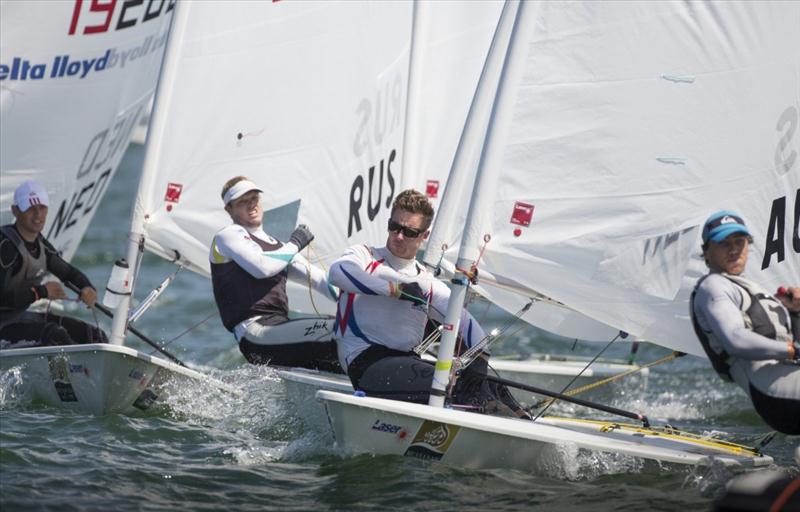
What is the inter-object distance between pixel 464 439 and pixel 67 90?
158 inches

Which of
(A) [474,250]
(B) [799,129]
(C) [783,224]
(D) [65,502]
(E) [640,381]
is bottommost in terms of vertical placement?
(D) [65,502]

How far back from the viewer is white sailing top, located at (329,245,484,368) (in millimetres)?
5164

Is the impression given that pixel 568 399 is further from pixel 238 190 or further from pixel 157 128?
pixel 157 128

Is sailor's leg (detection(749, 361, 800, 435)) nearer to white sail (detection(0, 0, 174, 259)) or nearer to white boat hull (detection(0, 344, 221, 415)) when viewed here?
white boat hull (detection(0, 344, 221, 415))

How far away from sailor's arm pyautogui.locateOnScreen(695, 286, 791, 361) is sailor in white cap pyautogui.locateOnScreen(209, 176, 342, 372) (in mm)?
2265

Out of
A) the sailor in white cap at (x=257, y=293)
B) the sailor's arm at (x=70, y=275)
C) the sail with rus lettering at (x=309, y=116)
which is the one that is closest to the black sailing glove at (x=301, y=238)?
the sailor in white cap at (x=257, y=293)

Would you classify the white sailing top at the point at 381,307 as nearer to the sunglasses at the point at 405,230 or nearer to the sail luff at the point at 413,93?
the sunglasses at the point at 405,230

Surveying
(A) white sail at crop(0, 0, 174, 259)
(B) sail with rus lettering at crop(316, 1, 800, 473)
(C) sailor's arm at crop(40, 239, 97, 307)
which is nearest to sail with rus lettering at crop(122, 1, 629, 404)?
(C) sailor's arm at crop(40, 239, 97, 307)

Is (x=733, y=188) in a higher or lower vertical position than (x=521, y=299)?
higher

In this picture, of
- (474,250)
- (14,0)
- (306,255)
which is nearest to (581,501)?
(474,250)

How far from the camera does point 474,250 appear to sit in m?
5.11

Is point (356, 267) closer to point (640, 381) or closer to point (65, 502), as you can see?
point (65, 502)

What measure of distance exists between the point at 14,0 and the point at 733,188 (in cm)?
442

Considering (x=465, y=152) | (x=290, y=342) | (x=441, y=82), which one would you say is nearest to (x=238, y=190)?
(x=290, y=342)
